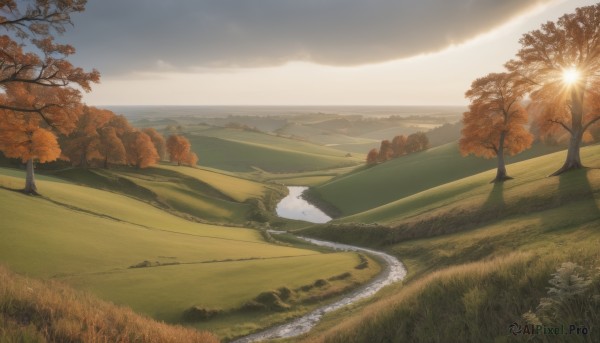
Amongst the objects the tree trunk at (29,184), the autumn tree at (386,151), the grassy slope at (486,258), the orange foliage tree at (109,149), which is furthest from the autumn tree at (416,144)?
the tree trunk at (29,184)

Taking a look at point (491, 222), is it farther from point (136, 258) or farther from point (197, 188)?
point (197, 188)

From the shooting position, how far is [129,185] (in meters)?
75.6

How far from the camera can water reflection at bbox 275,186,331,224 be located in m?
86.8

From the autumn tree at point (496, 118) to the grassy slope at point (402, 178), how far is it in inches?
1551

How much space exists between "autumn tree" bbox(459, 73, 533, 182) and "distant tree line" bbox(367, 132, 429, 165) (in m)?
83.9

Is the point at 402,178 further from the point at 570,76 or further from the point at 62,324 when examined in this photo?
the point at 62,324

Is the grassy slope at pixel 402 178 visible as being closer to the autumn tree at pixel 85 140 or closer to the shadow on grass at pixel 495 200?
the shadow on grass at pixel 495 200

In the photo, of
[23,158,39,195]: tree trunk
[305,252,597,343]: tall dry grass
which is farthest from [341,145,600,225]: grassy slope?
[23,158,39,195]: tree trunk

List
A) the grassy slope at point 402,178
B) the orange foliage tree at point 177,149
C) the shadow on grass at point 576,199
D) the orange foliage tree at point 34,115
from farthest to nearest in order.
Result: the orange foliage tree at point 177,149, the grassy slope at point 402,178, the shadow on grass at point 576,199, the orange foliage tree at point 34,115

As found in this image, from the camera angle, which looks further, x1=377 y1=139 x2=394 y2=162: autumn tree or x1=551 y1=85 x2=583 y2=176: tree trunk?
x1=377 y1=139 x2=394 y2=162: autumn tree

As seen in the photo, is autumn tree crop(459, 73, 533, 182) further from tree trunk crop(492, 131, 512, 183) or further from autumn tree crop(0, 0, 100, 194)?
autumn tree crop(0, 0, 100, 194)

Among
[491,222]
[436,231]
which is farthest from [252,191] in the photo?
[491,222]

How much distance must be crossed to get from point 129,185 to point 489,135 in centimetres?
6696

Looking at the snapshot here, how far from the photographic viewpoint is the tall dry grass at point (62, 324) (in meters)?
8.62
